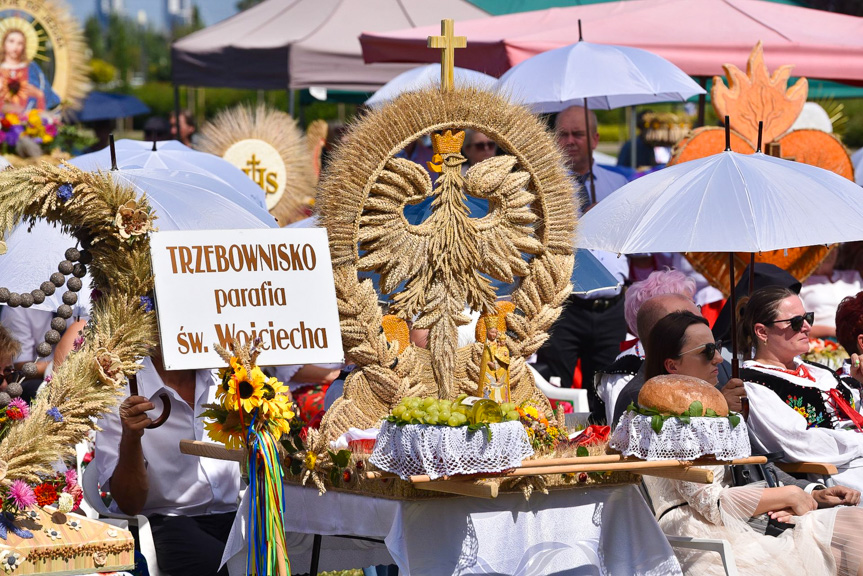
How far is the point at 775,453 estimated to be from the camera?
14.6 feet

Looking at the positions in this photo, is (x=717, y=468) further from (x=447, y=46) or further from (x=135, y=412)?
(x=135, y=412)

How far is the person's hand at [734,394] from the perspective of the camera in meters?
4.21

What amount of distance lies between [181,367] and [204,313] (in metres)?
0.18

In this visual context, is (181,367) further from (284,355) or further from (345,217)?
(345,217)

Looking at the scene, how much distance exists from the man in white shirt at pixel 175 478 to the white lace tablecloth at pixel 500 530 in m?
0.27

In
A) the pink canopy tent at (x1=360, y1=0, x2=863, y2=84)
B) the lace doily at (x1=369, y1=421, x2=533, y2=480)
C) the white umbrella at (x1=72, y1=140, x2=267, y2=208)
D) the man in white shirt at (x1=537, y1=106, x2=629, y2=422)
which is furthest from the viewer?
the pink canopy tent at (x1=360, y1=0, x2=863, y2=84)

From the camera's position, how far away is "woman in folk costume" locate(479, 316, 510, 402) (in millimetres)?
4168

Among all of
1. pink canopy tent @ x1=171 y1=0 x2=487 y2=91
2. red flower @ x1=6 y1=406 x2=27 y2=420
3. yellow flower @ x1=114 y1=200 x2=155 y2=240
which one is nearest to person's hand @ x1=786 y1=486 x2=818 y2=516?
yellow flower @ x1=114 y1=200 x2=155 y2=240

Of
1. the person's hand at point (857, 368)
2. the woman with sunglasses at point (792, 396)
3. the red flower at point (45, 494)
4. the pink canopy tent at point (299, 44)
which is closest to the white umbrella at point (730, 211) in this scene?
the woman with sunglasses at point (792, 396)

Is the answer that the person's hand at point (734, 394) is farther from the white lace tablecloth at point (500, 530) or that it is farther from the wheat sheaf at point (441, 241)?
the wheat sheaf at point (441, 241)

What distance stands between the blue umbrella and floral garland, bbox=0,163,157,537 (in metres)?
12.9

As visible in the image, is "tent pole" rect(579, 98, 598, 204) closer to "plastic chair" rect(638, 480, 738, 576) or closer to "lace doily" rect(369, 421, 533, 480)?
"plastic chair" rect(638, 480, 738, 576)

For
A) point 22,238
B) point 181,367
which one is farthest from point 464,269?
point 22,238

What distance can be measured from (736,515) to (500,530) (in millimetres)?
948
